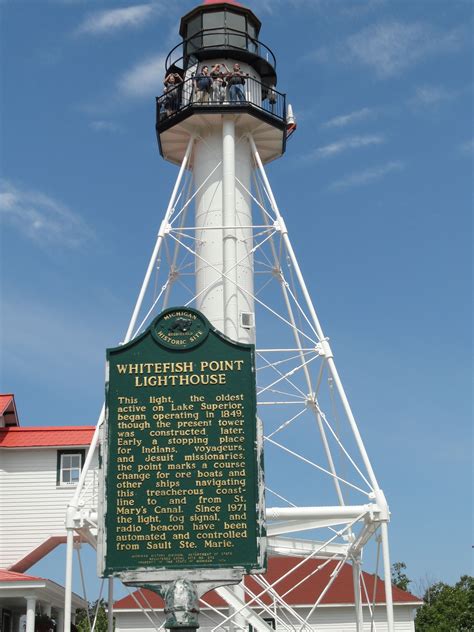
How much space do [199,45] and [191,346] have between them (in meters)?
15.1

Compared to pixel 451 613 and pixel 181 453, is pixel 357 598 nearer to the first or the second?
pixel 181 453

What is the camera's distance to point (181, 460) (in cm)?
1409

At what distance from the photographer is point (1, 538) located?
94.7 ft

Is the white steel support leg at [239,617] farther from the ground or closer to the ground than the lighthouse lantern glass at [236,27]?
closer to the ground

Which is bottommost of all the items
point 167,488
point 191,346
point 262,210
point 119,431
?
point 167,488

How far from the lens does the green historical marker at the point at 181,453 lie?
13.8 meters

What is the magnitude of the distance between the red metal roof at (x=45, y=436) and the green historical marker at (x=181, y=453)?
15.3 m

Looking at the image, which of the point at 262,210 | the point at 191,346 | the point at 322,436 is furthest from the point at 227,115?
the point at 191,346

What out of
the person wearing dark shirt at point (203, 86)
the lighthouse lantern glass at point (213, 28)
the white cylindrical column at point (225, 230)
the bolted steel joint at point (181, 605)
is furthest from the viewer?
the lighthouse lantern glass at point (213, 28)

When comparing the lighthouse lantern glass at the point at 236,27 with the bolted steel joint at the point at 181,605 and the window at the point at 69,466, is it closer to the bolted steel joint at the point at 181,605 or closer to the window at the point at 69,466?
the window at the point at 69,466

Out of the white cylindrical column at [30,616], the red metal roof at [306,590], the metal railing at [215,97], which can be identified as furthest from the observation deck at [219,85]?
the red metal roof at [306,590]

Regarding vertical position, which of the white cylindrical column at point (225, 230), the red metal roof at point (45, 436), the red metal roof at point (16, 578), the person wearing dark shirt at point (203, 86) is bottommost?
the red metal roof at point (16, 578)

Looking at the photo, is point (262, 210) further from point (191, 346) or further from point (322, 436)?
point (191, 346)

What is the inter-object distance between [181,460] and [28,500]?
16.7m
